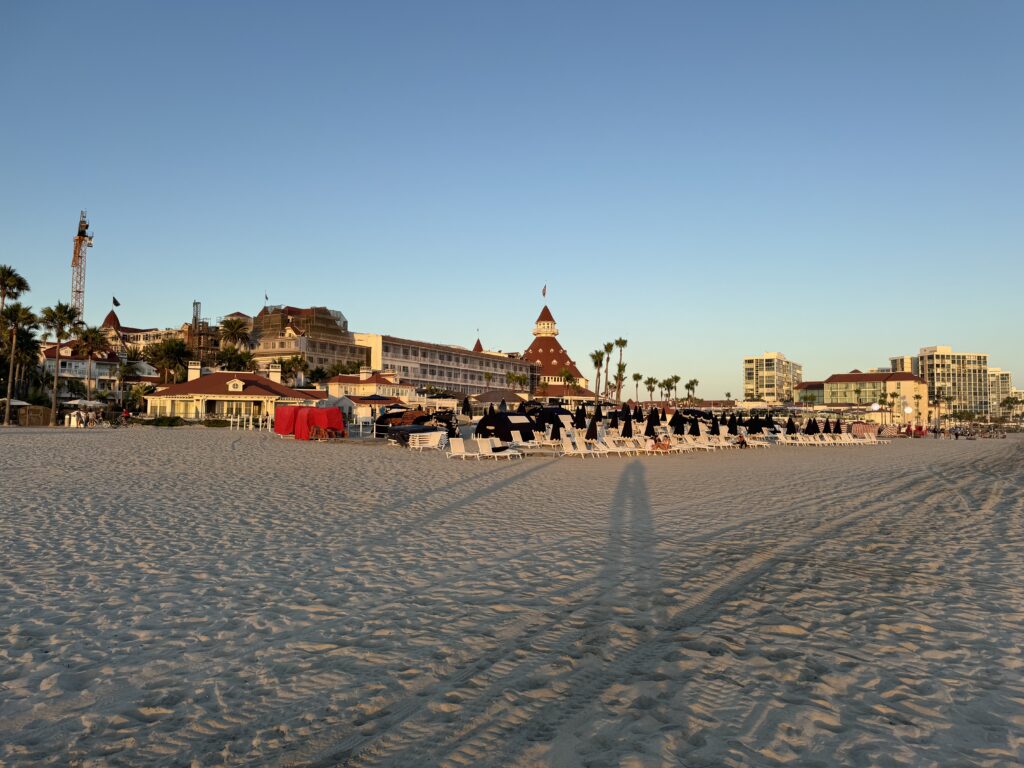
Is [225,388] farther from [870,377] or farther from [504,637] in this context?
[870,377]

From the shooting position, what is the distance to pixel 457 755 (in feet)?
10.3

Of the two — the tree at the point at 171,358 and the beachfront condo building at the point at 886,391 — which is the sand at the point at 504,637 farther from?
the beachfront condo building at the point at 886,391

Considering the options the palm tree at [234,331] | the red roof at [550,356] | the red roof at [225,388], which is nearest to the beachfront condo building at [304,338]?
the palm tree at [234,331]

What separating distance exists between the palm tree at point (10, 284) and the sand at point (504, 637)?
4893 centimetres

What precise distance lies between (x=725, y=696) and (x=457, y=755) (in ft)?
5.48

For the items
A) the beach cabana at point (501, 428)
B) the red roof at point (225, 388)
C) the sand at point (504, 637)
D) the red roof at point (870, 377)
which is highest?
the red roof at point (870, 377)

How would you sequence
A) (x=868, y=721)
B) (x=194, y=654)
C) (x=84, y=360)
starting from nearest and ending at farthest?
(x=868, y=721)
(x=194, y=654)
(x=84, y=360)

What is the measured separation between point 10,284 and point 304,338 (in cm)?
5036

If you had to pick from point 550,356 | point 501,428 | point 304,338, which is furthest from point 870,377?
point 501,428

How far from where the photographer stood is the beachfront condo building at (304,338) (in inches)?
3907

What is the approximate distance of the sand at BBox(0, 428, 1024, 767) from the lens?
130 inches

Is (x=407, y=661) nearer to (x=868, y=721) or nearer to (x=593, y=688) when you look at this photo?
(x=593, y=688)

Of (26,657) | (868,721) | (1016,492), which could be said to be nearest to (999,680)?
(868,721)

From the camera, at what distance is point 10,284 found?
1909 inches
